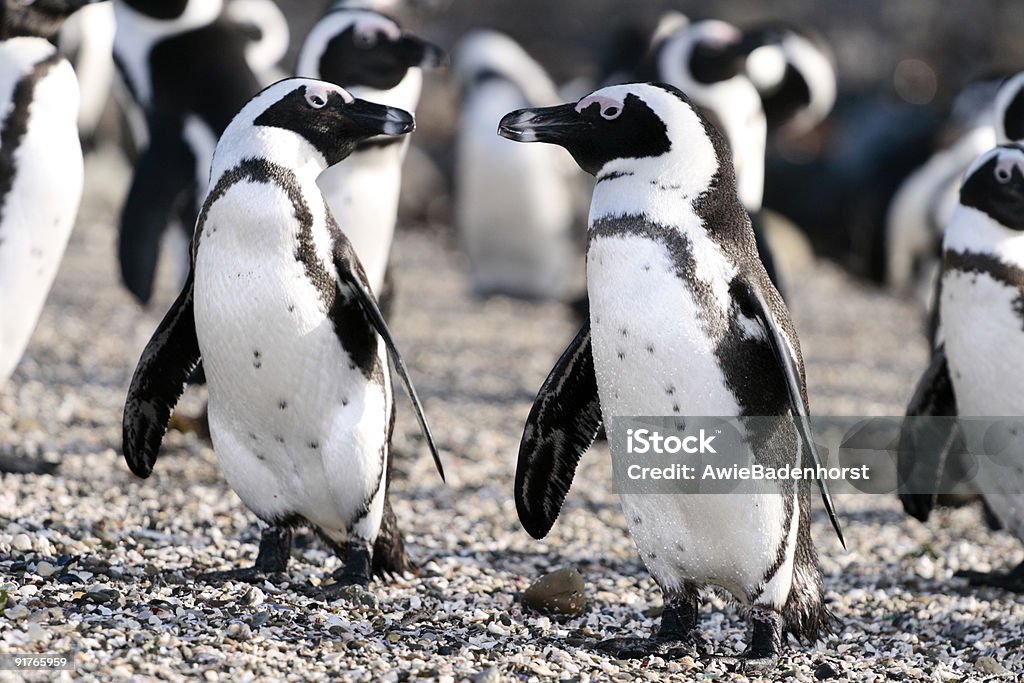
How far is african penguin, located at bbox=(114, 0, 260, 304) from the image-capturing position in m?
6.16

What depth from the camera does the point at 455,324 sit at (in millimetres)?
9695

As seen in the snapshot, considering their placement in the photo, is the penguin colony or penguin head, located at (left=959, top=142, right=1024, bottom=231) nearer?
the penguin colony

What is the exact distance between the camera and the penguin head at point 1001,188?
4.56m

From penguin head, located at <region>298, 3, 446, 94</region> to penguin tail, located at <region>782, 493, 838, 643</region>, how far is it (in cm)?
259

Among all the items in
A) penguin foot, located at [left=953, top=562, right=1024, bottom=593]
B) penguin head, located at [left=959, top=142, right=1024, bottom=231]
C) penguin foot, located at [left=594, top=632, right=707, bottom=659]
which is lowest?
penguin foot, located at [left=953, top=562, right=1024, bottom=593]

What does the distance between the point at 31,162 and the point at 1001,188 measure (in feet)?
10.1

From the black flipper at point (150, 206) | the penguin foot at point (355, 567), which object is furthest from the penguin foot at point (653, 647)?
the black flipper at point (150, 206)

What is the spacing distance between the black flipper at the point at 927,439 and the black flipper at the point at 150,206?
3.08 meters

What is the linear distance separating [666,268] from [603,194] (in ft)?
0.95

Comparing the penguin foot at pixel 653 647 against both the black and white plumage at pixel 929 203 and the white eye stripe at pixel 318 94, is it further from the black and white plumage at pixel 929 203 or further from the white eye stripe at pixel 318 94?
the black and white plumage at pixel 929 203

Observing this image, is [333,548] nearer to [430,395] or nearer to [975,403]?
[975,403]

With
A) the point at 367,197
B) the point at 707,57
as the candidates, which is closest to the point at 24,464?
the point at 367,197

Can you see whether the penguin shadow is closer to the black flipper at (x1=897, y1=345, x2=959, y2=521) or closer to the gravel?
the gravel

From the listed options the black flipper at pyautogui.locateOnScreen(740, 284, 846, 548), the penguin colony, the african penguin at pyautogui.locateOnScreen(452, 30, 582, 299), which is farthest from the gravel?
the african penguin at pyautogui.locateOnScreen(452, 30, 582, 299)
